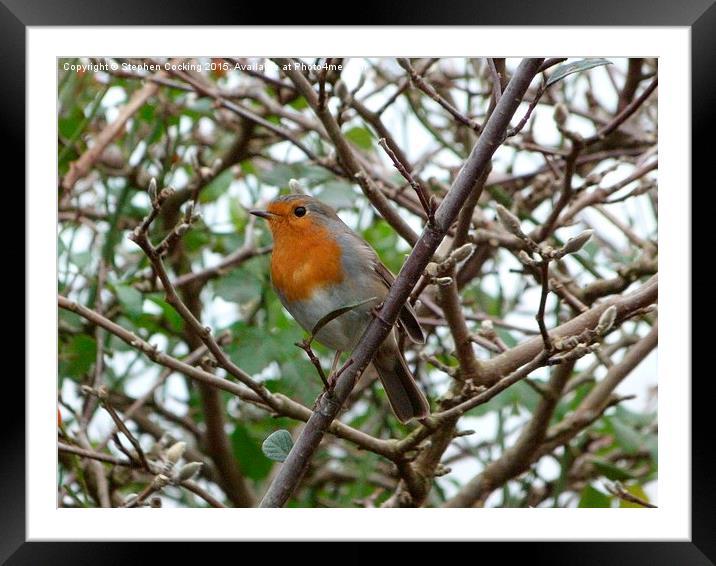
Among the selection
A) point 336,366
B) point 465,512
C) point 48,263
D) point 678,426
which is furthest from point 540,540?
point 48,263

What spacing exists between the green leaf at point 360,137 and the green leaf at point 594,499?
1033mm

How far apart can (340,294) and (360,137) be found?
27.0 inches

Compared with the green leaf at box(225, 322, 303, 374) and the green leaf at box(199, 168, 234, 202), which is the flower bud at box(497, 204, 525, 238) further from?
the green leaf at box(199, 168, 234, 202)

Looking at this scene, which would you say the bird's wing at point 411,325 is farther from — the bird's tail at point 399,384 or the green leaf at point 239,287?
the green leaf at point 239,287

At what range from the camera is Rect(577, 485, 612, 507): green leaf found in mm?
1865

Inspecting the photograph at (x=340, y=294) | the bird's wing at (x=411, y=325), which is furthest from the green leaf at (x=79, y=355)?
the bird's wing at (x=411, y=325)

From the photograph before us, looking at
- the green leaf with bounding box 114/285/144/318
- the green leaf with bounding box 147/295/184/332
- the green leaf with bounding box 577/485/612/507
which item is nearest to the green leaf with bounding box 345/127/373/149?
the green leaf with bounding box 147/295/184/332

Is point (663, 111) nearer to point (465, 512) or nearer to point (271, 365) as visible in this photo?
point (465, 512)

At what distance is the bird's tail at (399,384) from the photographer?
6.63 feet
